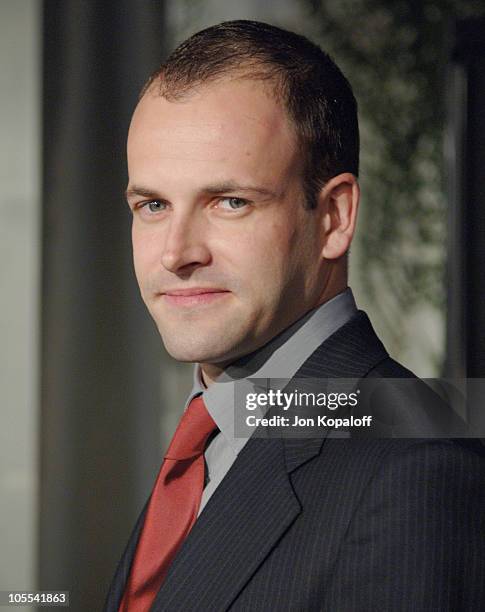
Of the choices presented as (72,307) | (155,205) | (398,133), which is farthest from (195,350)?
(398,133)

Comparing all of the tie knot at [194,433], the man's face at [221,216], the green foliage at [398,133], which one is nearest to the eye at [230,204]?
the man's face at [221,216]

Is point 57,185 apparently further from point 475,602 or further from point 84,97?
point 475,602

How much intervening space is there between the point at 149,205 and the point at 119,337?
1053mm

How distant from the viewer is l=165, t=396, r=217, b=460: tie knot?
3.09 feet

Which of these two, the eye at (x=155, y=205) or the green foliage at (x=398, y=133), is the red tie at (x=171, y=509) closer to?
the eye at (x=155, y=205)

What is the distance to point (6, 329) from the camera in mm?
1990

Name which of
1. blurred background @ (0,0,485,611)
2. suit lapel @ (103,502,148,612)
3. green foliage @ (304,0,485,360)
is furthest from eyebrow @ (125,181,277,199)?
green foliage @ (304,0,485,360)

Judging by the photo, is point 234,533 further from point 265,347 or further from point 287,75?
point 287,75

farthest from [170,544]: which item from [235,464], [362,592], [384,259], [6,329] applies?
[384,259]

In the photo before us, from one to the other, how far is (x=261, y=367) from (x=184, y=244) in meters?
0.16

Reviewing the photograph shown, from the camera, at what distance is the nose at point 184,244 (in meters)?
0.87

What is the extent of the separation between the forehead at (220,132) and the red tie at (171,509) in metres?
0.27

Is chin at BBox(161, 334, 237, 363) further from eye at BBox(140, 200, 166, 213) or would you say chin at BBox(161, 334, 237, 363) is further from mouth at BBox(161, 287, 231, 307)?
eye at BBox(140, 200, 166, 213)

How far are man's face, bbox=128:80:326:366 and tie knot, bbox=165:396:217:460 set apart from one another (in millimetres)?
75
